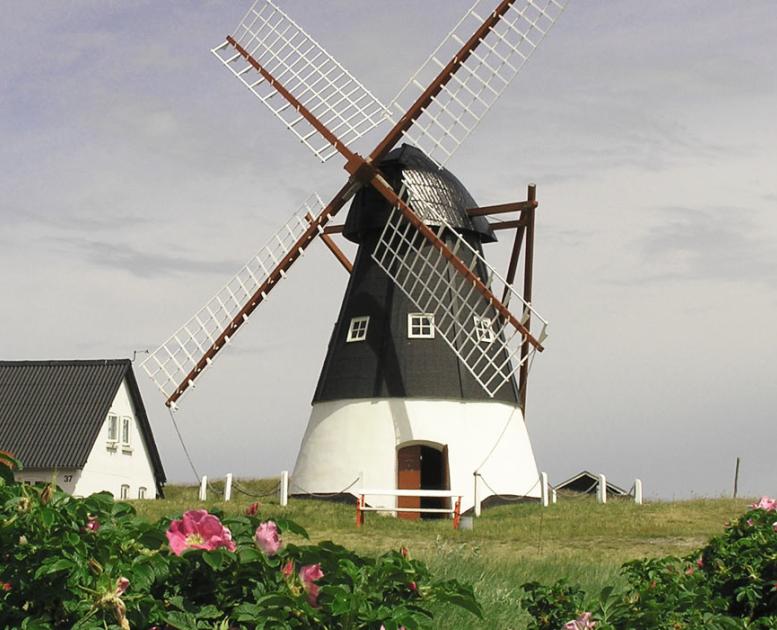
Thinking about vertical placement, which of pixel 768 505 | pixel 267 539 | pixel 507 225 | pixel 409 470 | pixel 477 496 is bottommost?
pixel 267 539

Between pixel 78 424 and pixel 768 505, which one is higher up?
pixel 78 424

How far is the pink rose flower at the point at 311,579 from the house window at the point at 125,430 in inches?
1196

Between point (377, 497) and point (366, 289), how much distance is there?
476 cm

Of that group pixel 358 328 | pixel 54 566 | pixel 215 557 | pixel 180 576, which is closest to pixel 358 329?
pixel 358 328

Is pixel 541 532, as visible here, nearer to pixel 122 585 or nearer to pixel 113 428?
pixel 113 428

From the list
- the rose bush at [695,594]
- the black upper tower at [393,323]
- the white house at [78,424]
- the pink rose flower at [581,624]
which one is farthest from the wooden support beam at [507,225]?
the pink rose flower at [581,624]

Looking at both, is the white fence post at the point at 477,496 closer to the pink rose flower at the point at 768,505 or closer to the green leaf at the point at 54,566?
the pink rose flower at the point at 768,505

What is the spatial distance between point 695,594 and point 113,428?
2855cm

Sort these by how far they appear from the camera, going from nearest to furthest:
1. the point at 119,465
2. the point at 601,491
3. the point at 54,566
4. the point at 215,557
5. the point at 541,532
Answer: the point at 54,566
the point at 215,557
the point at 541,532
the point at 601,491
the point at 119,465

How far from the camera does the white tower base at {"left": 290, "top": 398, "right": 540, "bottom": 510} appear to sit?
86.8 ft

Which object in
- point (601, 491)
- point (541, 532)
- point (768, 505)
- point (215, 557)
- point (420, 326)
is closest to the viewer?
point (215, 557)

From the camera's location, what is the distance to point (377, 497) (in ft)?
86.1

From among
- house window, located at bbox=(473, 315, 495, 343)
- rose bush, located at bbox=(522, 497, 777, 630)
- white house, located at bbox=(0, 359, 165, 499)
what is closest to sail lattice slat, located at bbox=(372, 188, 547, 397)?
house window, located at bbox=(473, 315, 495, 343)

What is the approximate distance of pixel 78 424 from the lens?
3241 centimetres
